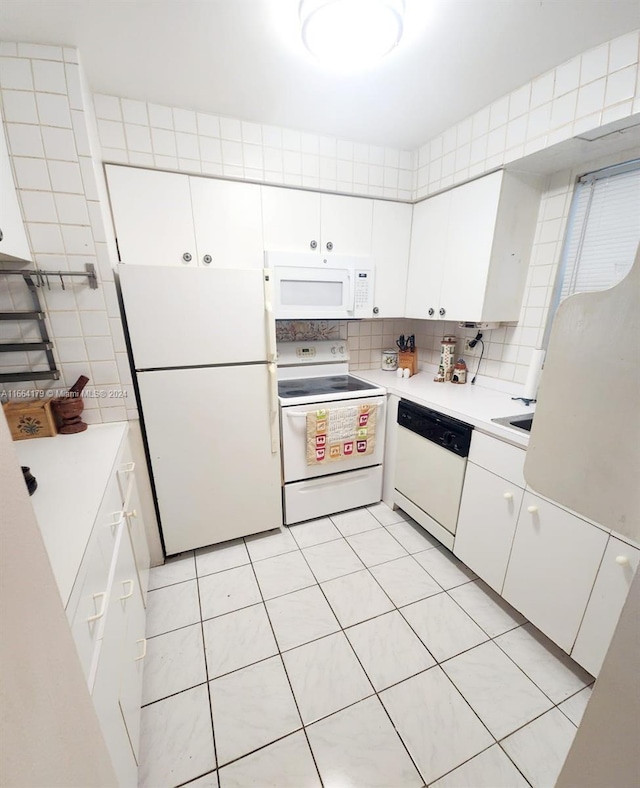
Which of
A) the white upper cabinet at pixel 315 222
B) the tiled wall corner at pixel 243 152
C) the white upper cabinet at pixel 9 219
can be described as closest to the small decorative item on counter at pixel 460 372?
the white upper cabinet at pixel 315 222

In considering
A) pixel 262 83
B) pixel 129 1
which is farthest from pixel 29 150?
pixel 262 83

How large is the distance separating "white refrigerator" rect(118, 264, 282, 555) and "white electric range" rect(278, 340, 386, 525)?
0.14 m

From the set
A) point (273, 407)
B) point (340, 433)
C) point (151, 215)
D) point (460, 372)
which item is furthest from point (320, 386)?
point (151, 215)

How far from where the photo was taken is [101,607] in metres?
0.86

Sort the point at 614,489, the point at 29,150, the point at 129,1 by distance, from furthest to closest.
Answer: the point at 29,150, the point at 129,1, the point at 614,489

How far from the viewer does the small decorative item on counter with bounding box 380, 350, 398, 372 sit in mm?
2695

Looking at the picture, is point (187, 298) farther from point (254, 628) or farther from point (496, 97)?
point (496, 97)

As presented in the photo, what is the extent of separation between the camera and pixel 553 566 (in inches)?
52.0

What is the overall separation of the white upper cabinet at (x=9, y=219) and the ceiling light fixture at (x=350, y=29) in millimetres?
1223

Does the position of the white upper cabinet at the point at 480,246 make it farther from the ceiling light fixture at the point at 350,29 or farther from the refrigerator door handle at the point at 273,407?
the refrigerator door handle at the point at 273,407

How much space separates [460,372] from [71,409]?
2.28 meters

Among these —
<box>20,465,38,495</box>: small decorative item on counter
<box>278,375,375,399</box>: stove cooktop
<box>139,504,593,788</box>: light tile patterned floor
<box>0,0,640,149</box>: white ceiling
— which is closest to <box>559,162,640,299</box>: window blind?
<box>0,0,640,149</box>: white ceiling

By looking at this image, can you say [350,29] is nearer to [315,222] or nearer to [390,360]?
[315,222]

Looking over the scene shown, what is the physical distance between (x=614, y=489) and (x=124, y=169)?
2291 mm
